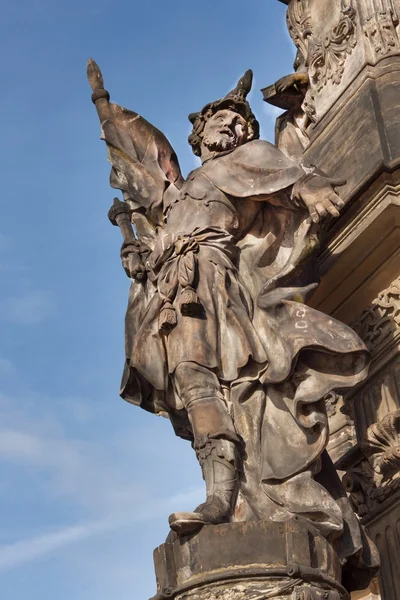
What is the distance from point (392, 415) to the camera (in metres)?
7.69

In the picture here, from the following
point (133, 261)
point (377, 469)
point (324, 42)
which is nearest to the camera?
point (377, 469)

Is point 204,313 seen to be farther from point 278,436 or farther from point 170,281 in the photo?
point 278,436

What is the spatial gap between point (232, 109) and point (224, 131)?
0.63ft

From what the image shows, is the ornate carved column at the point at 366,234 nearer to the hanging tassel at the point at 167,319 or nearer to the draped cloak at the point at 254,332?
the draped cloak at the point at 254,332

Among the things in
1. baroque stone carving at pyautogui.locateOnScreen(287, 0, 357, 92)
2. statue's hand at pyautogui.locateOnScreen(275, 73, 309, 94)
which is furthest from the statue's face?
statue's hand at pyautogui.locateOnScreen(275, 73, 309, 94)

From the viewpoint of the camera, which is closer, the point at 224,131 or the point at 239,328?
the point at 239,328

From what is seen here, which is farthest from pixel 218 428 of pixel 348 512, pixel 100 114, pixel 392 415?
pixel 100 114

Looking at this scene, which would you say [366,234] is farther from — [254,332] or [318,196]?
[254,332]

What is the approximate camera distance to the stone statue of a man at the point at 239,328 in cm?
660

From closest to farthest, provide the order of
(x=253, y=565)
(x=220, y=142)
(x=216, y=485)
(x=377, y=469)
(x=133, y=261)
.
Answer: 1. (x=253, y=565)
2. (x=216, y=485)
3. (x=377, y=469)
4. (x=133, y=261)
5. (x=220, y=142)

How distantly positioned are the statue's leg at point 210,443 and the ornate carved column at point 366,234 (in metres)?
1.42

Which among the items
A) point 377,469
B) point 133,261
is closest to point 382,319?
point 377,469

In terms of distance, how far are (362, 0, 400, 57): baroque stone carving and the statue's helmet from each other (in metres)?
1.14

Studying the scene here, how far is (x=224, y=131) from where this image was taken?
8.11m
